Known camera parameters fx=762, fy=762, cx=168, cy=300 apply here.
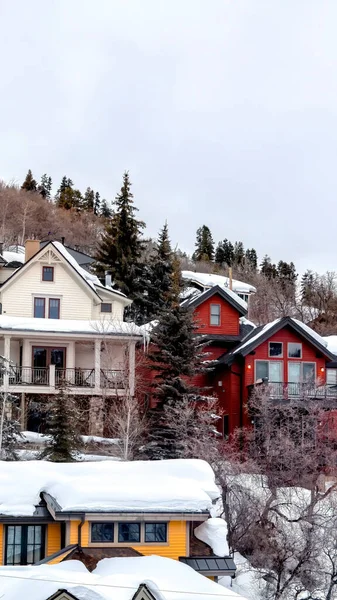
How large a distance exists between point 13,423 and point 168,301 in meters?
9.89

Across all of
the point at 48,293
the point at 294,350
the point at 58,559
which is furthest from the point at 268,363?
the point at 58,559

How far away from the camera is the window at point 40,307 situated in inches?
1490

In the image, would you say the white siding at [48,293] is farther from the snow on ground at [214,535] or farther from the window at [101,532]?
the window at [101,532]

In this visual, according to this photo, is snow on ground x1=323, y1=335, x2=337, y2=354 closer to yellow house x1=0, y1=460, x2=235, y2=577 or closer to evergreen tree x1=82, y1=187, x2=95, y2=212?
yellow house x1=0, y1=460, x2=235, y2=577

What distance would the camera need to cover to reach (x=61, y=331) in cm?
3547

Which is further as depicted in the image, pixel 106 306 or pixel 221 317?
pixel 106 306

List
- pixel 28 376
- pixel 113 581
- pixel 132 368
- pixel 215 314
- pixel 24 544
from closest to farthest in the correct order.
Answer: pixel 113 581, pixel 24 544, pixel 132 368, pixel 28 376, pixel 215 314

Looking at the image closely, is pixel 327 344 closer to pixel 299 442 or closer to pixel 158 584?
pixel 299 442

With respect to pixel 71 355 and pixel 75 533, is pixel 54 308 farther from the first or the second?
pixel 75 533

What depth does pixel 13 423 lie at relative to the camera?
29672 millimetres

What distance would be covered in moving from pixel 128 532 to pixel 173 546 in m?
1.27

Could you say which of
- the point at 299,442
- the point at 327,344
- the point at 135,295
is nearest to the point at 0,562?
the point at 299,442

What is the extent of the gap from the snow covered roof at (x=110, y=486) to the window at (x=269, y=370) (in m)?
14.7

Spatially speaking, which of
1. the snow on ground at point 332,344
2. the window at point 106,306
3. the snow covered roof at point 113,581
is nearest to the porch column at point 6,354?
the window at point 106,306
